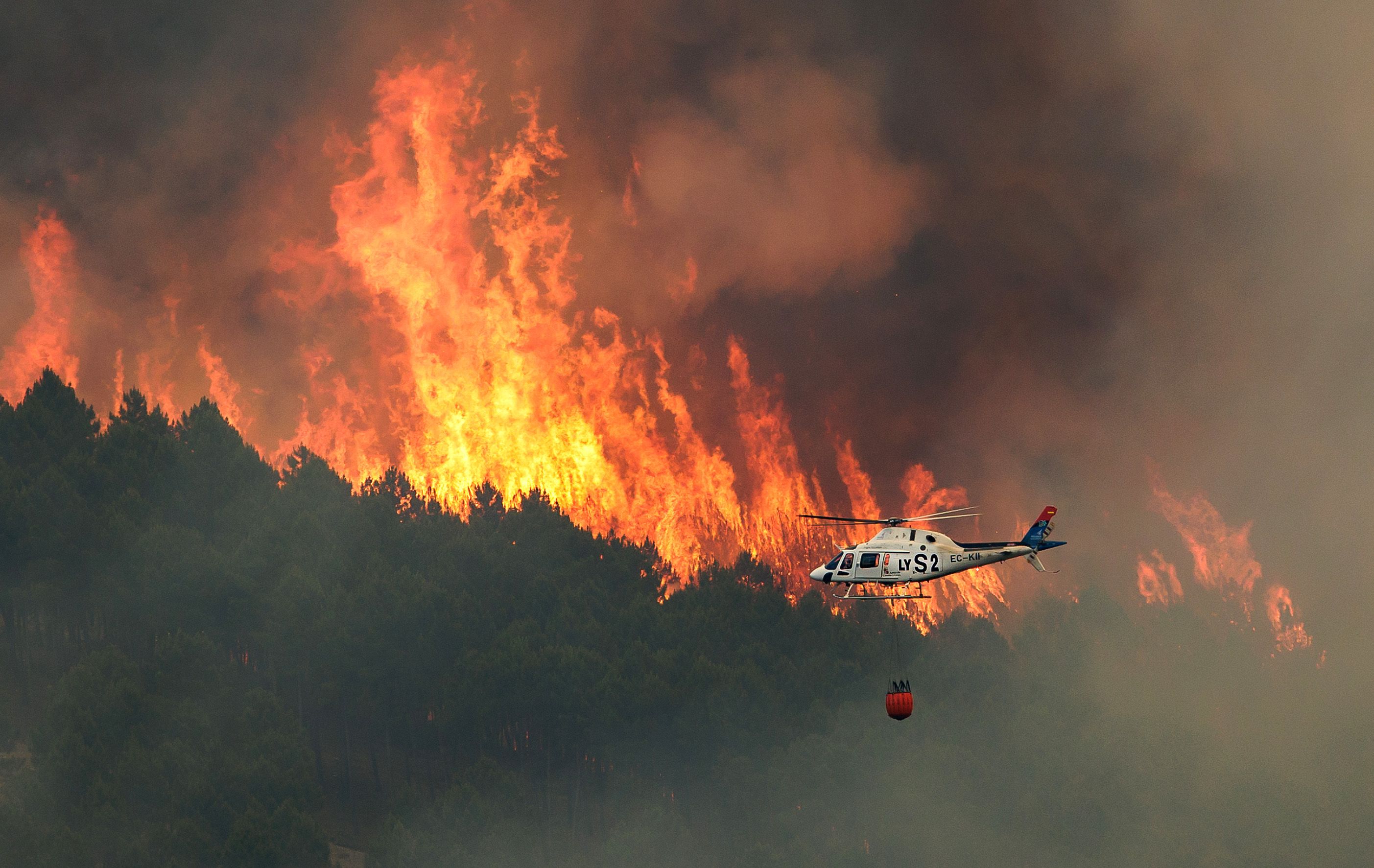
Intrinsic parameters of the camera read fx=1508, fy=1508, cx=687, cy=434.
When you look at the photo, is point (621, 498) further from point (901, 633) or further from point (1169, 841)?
point (1169, 841)

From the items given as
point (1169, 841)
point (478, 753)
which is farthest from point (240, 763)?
point (1169, 841)

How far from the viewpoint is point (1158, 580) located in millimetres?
176125

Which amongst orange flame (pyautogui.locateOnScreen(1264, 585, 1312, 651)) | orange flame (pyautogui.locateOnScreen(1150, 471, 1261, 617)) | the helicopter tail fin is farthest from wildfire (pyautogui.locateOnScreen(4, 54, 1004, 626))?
the helicopter tail fin

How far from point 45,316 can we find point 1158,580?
12923 cm

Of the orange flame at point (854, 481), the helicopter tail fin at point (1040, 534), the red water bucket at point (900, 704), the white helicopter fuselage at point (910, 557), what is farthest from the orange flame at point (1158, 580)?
the red water bucket at point (900, 704)

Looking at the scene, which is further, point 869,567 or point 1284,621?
point 1284,621


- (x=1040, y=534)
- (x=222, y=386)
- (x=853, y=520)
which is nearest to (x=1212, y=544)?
(x=222, y=386)

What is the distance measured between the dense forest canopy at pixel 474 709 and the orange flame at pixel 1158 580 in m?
49.1

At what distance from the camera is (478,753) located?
4257 inches

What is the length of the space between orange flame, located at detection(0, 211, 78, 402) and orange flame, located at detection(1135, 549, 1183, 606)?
401 feet

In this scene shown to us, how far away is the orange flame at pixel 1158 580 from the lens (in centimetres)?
17412

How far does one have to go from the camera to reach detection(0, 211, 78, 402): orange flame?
6255 inches

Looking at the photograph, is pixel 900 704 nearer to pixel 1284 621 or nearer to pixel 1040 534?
pixel 1040 534

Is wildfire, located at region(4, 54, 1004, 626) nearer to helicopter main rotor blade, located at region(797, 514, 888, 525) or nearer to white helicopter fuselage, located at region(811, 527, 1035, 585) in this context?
helicopter main rotor blade, located at region(797, 514, 888, 525)
